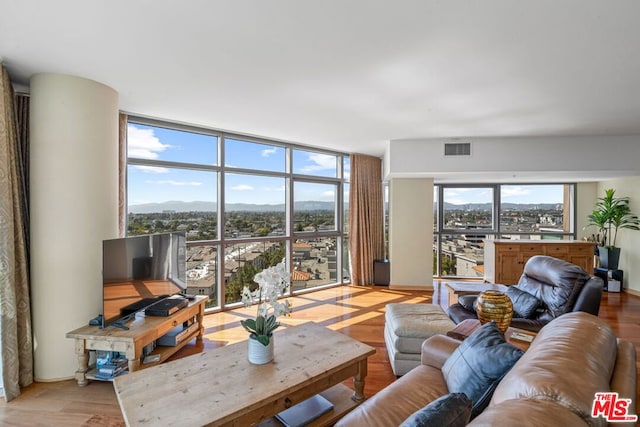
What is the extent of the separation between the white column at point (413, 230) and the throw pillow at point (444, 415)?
445cm

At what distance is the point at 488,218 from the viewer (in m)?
6.28

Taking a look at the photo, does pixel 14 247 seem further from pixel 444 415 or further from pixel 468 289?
pixel 468 289

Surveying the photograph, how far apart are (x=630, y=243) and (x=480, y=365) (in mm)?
6116

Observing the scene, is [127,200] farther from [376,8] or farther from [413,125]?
[413,125]

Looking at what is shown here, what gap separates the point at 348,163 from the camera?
5.80m

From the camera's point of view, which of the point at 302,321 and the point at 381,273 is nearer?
the point at 302,321

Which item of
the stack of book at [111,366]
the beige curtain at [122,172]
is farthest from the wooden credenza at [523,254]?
the beige curtain at [122,172]

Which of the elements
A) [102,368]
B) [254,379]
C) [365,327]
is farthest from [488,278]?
[102,368]

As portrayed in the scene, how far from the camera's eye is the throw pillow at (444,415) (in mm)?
941

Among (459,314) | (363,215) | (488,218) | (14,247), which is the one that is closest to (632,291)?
(488,218)

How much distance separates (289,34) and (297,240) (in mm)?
3655

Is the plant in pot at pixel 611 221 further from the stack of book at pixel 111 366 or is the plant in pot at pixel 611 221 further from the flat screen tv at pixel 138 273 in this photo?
the stack of book at pixel 111 366

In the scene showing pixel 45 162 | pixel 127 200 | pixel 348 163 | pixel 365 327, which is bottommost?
pixel 365 327

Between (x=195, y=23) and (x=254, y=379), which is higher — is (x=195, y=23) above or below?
above
